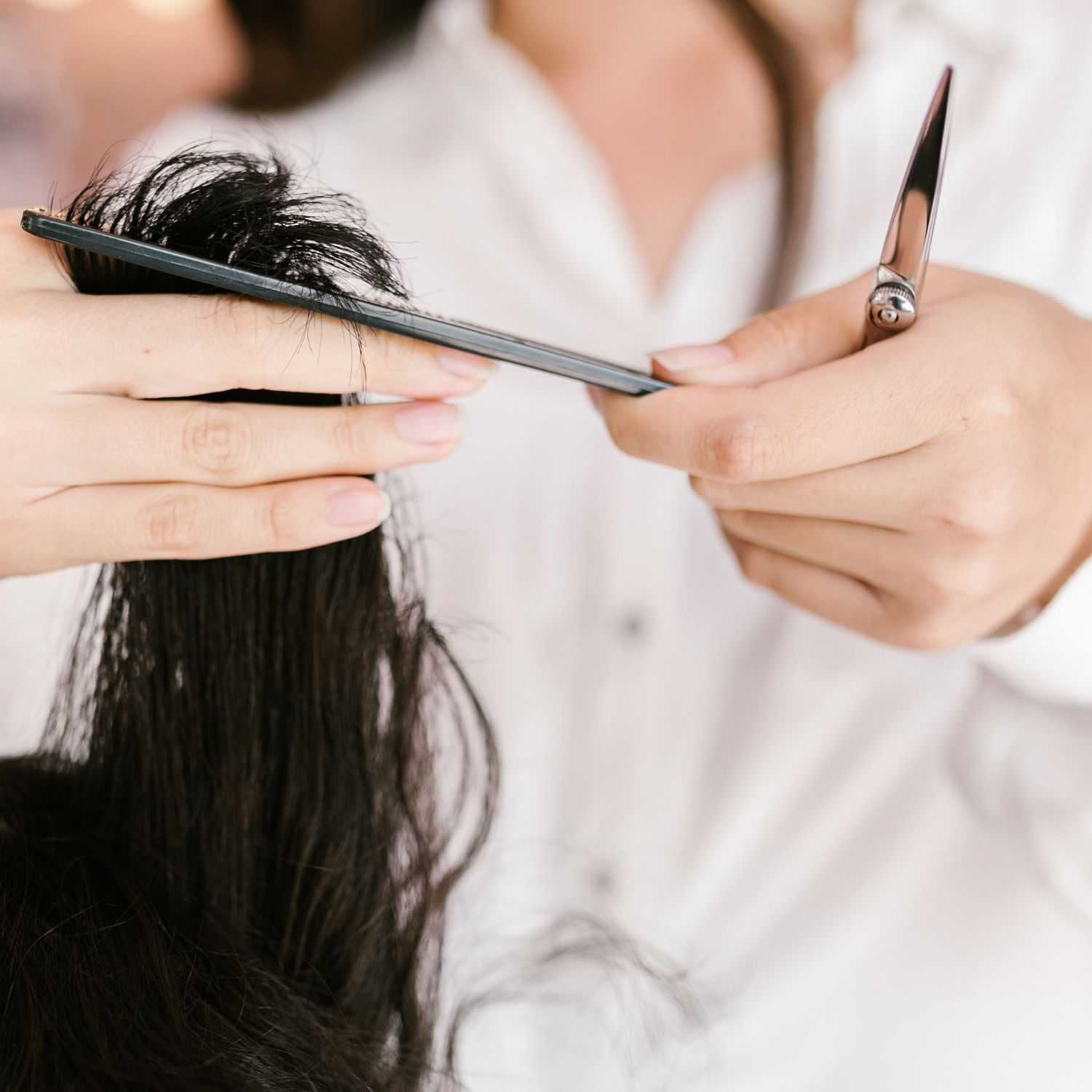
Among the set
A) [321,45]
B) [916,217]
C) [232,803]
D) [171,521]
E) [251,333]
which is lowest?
[232,803]

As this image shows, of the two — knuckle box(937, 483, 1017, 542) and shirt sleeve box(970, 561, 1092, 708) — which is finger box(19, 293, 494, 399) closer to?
knuckle box(937, 483, 1017, 542)

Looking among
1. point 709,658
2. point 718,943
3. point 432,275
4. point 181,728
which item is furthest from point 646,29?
point 718,943

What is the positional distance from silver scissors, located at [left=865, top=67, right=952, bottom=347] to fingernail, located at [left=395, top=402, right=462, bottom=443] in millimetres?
251

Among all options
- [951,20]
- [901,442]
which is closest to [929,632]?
[901,442]

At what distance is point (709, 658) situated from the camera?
1081 mm

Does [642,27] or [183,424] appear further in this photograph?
[642,27]

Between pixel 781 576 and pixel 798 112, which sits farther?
pixel 798 112

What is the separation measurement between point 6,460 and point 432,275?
706 millimetres

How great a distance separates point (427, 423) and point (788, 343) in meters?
0.23

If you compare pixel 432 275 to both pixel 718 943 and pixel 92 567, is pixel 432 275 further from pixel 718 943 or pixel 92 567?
pixel 718 943

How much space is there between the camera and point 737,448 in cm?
49

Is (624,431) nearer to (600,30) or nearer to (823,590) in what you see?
(823,590)

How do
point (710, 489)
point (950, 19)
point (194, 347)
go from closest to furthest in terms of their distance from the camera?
point (194, 347) → point (710, 489) → point (950, 19)

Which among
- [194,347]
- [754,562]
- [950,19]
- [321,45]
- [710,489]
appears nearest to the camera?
[194,347]
